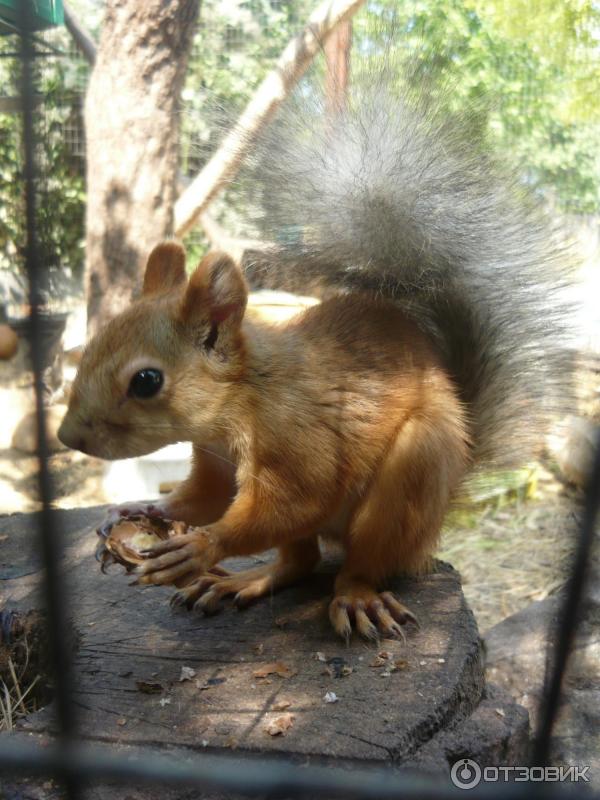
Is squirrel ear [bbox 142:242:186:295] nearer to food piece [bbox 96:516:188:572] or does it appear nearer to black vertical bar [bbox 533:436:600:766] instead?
food piece [bbox 96:516:188:572]

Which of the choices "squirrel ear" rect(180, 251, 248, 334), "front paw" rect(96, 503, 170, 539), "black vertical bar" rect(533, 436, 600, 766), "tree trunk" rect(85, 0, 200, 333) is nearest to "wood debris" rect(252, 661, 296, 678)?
"front paw" rect(96, 503, 170, 539)

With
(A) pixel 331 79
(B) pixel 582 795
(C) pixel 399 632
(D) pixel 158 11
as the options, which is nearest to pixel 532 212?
(A) pixel 331 79

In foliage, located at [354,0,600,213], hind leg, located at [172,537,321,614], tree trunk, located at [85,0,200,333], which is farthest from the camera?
foliage, located at [354,0,600,213]

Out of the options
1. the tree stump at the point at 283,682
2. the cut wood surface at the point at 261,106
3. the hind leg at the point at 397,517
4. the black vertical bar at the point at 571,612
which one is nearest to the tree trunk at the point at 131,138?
the cut wood surface at the point at 261,106

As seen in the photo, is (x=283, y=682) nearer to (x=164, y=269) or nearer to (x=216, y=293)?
(x=216, y=293)

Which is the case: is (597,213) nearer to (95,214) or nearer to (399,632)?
(95,214)

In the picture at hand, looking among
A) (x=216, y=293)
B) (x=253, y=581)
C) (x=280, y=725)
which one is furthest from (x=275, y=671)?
(x=216, y=293)

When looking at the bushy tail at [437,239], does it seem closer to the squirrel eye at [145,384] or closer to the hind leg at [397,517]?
the hind leg at [397,517]
